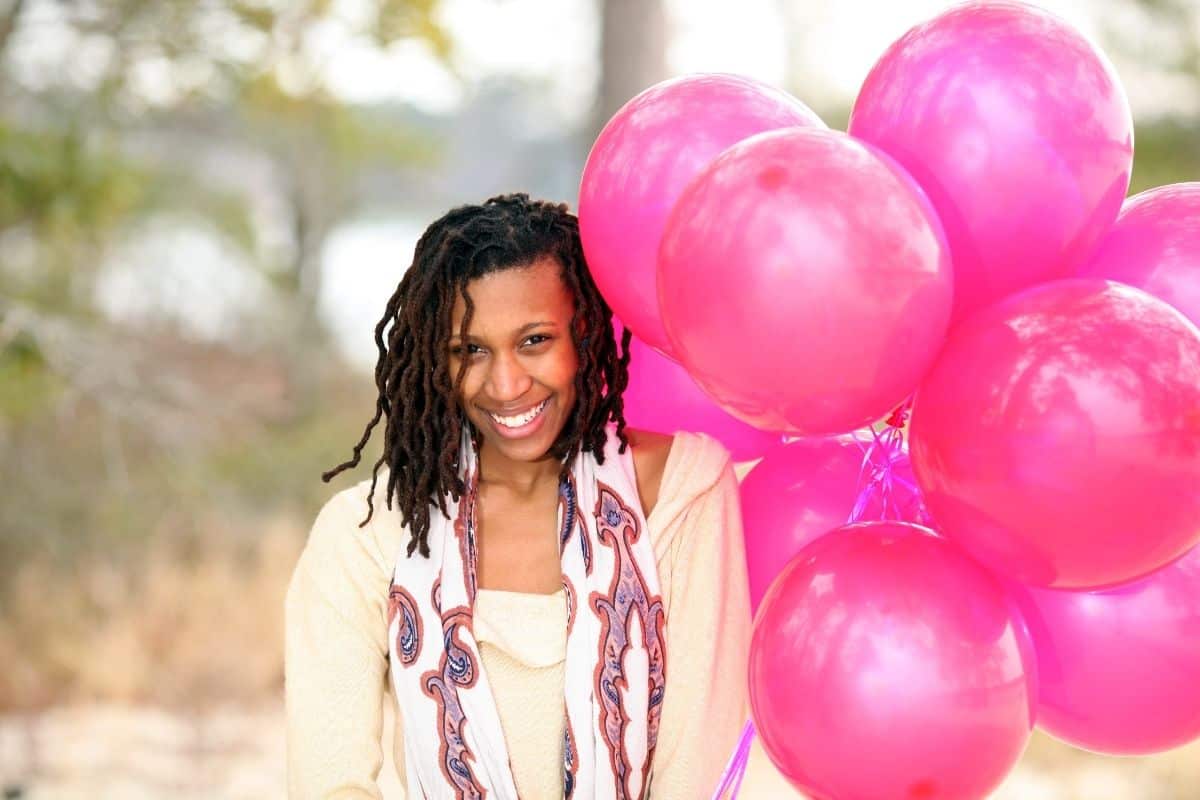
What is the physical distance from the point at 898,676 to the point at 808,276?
48cm

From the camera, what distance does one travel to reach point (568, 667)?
A: 6.88 feet

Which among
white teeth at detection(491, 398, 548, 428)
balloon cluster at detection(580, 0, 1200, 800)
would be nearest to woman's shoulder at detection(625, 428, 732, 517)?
white teeth at detection(491, 398, 548, 428)

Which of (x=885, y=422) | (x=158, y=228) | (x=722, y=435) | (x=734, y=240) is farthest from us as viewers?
(x=158, y=228)

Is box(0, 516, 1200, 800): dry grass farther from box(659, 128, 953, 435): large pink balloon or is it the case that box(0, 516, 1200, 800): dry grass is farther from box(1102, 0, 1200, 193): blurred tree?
box(1102, 0, 1200, 193): blurred tree

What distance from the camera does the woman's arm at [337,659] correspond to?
2.10m

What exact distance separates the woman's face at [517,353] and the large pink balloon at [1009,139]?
0.59 m

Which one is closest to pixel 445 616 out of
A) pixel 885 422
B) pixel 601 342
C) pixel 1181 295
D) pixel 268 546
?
pixel 601 342

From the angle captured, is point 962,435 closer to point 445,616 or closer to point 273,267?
point 445,616

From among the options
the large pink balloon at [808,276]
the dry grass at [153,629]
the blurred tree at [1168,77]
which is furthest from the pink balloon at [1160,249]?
the blurred tree at [1168,77]

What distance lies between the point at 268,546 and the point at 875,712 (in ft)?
17.2

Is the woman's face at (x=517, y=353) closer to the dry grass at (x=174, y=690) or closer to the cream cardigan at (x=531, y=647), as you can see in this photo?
the cream cardigan at (x=531, y=647)

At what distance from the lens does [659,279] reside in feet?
5.32

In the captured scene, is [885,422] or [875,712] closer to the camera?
[875,712]

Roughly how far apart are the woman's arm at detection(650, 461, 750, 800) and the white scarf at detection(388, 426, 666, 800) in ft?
0.10
